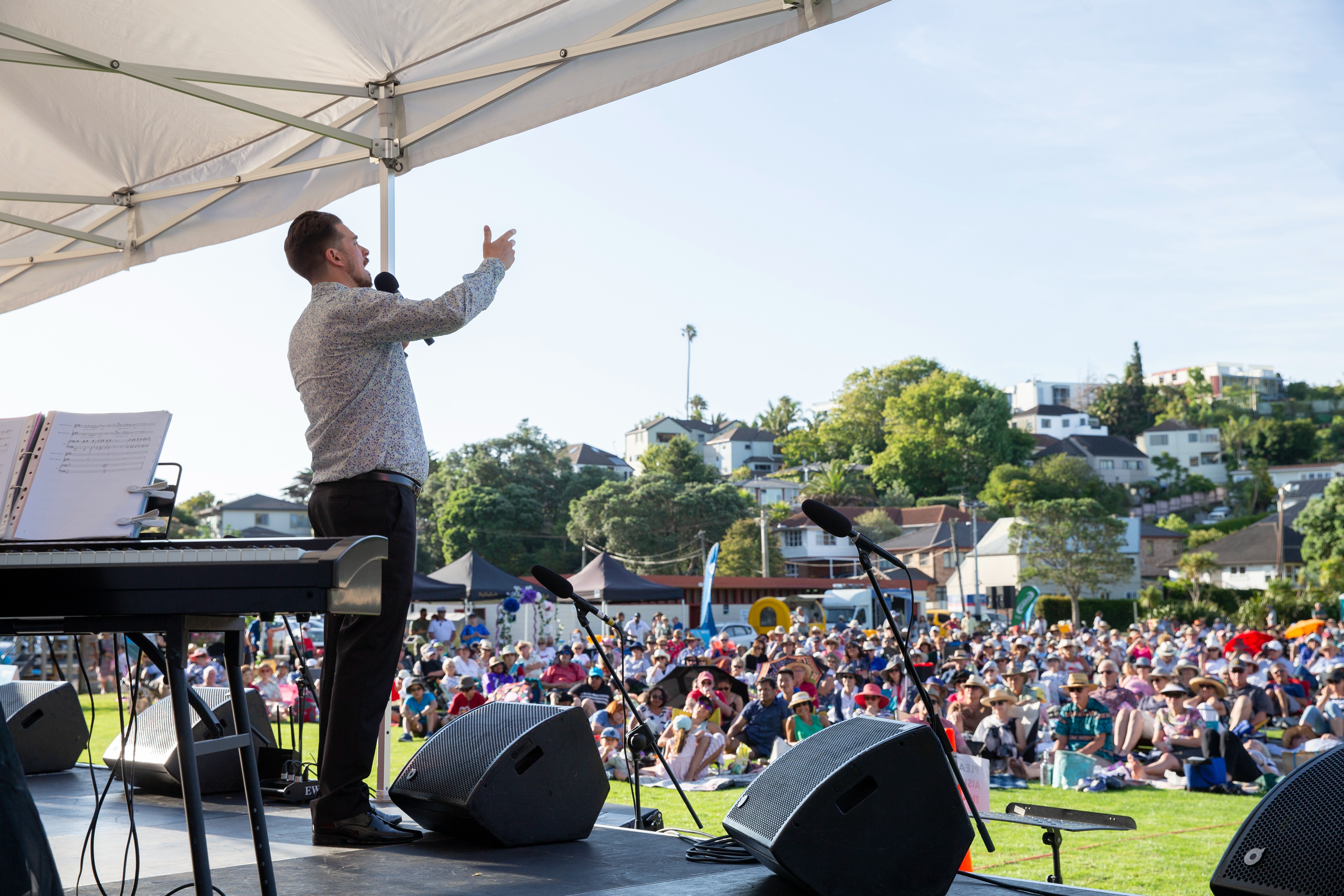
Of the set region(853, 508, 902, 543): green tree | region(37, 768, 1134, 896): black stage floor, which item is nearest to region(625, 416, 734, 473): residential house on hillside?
region(853, 508, 902, 543): green tree

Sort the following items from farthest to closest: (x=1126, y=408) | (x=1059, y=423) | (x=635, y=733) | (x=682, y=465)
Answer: (x=1126, y=408) < (x=1059, y=423) < (x=682, y=465) < (x=635, y=733)

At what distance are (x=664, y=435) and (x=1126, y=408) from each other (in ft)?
155

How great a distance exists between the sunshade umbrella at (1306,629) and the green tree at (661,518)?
117ft

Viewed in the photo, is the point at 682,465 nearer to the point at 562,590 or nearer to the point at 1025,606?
the point at 1025,606

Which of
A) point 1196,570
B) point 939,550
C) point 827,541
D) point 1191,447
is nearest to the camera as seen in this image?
point 1196,570

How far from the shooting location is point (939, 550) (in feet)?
217

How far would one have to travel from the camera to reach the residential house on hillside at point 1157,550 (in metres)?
68.1

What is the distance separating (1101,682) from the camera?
39.9 ft

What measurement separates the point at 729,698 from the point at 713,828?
14.4 feet

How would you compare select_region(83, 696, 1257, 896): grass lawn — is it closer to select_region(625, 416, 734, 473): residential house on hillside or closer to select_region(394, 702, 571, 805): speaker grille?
select_region(394, 702, 571, 805): speaker grille

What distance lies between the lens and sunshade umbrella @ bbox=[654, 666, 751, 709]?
12.0 meters

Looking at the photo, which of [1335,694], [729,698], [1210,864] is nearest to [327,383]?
[1210,864]

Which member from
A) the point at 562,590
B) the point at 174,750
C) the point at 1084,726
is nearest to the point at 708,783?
the point at 1084,726

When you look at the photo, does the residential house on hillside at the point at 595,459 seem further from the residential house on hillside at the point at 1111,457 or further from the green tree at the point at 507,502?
the residential house on hillside at the point at 1111,457
